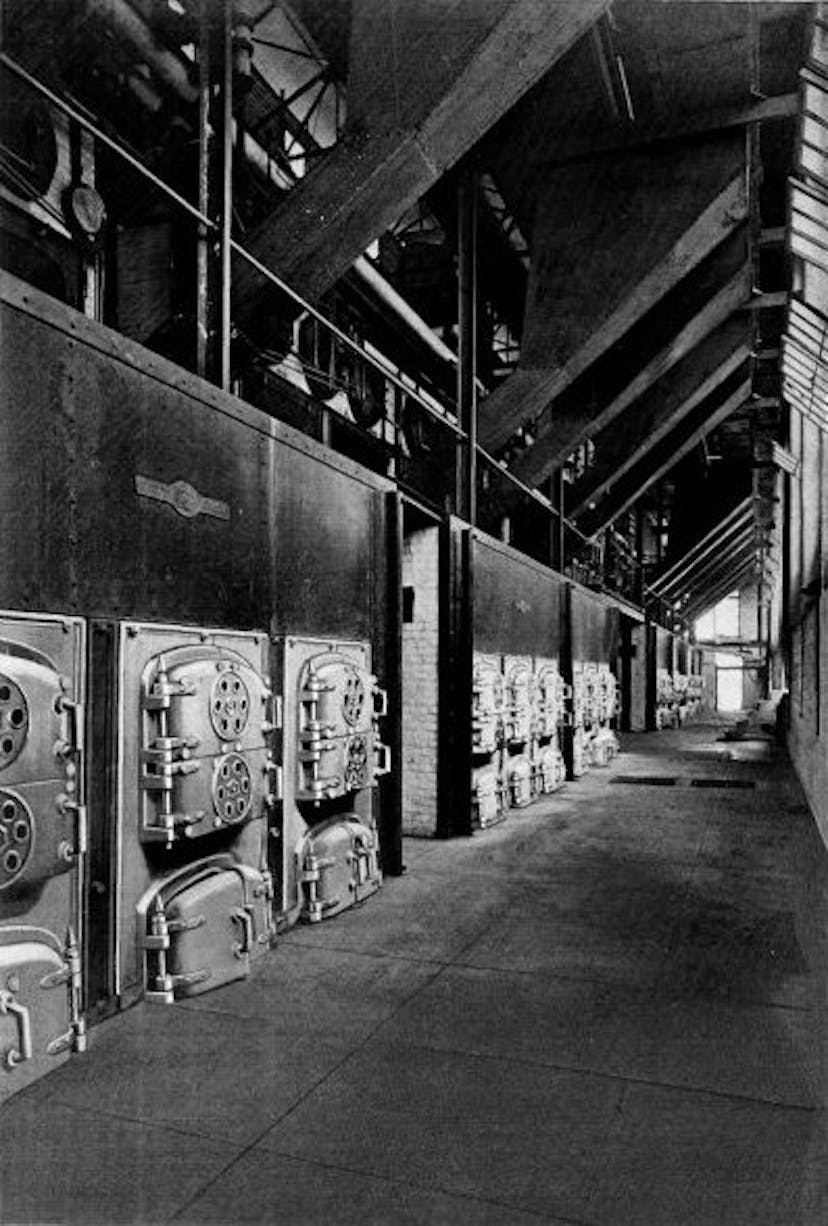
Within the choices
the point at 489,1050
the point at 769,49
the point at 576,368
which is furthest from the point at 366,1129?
the point at 769,49

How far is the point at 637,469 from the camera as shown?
1512 cm

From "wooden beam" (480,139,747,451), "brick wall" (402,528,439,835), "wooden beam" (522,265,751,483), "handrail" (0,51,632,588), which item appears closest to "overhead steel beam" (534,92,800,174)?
"wooden beam" (480,139,747,451)

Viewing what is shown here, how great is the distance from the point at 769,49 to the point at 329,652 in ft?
22.4

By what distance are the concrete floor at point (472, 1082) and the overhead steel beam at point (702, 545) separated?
1960 cm

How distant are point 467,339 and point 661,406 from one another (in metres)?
5.63

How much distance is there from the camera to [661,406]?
1259cm

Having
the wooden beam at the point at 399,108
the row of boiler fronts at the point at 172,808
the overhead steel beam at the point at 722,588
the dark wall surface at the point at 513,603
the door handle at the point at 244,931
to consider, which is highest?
the wooden beam at the point at 399,108

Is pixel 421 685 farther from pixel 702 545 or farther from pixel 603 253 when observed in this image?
pixel 702 545

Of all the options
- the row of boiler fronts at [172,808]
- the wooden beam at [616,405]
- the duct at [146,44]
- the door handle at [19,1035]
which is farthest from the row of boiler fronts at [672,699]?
the door handle at [19,1035]

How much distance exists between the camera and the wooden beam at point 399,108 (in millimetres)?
5195

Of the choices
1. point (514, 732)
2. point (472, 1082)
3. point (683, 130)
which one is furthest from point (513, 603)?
point (472, 1082)

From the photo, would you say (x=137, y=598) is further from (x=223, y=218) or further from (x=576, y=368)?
(x=576, y=368)

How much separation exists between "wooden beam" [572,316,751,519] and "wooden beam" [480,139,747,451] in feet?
11.9

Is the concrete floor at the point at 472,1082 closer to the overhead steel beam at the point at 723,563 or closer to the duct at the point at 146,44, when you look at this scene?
the duct at the point at 146,44
